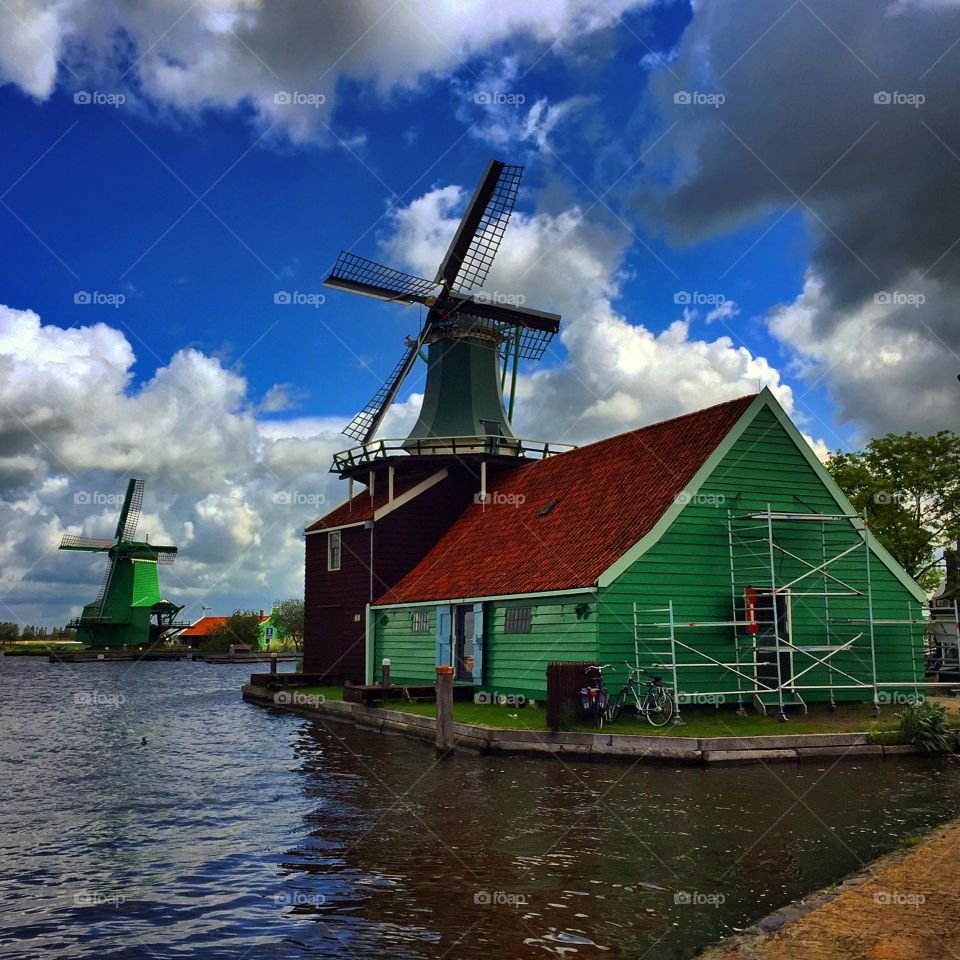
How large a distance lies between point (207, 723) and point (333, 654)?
7142 millimetres

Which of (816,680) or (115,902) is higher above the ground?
(816,680)

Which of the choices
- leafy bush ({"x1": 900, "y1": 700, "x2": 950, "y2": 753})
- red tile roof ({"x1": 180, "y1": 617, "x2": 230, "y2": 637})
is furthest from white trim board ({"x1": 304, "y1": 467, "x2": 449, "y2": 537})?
red tile roof ({"x1": 180, "y1": 617, "x2": 230, "y2": 637})

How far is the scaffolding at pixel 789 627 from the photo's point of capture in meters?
22.0

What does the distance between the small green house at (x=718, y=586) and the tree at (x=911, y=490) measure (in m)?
20.2

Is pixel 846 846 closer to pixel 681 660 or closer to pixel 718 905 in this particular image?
pixel 718 905

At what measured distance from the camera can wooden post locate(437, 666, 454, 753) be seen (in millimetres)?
20156

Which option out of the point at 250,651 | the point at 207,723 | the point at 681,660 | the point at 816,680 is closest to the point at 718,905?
the point at 681,660

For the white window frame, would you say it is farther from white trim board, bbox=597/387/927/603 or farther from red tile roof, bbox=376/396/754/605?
white trim board, bbox=597/387/927/603

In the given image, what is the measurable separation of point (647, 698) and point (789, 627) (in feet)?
13.3

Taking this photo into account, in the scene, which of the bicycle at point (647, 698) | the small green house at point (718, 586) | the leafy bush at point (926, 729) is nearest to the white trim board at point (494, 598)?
the small green house at point (718, 586)

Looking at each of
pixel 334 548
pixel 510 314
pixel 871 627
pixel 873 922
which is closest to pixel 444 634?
pixel 334 548

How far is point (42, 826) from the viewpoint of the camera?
46.9ft

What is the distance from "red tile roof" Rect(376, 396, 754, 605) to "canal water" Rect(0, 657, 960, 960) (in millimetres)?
6090

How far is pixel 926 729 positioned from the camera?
18.8 meters
